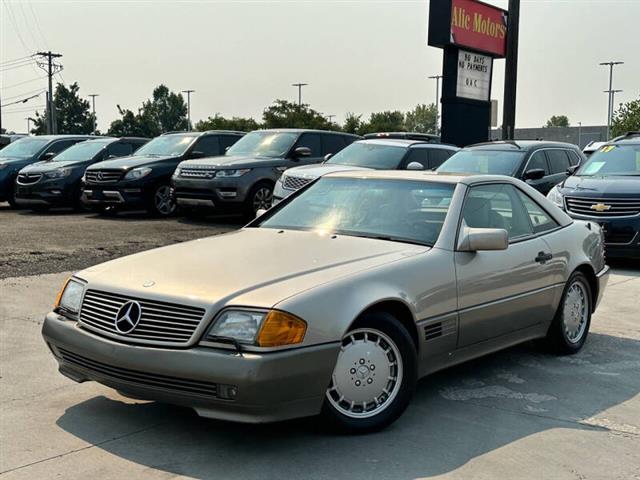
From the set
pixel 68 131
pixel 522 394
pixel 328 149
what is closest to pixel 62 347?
pixel 522 394

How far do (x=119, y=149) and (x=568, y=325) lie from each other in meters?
13.9

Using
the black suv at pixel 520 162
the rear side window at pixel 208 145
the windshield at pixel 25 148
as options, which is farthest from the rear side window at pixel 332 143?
the windshield at pixel 25 148

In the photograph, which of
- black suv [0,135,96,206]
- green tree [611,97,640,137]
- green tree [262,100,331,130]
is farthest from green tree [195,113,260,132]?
black suv [0,135,96,206]

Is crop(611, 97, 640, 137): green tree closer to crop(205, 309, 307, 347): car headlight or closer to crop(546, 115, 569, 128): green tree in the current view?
crop(205, 309, 307, 347): car headlight

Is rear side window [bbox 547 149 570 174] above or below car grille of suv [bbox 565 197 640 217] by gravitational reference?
above

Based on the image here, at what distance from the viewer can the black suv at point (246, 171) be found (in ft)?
45.6

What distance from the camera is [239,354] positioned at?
3.67 meters

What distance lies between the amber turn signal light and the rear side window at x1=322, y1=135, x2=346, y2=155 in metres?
11.9

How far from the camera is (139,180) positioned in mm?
15023

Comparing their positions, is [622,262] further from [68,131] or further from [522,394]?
[68,131]

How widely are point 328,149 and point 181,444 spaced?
12.0 metres

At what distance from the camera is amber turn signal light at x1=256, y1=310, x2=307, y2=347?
3682 mm

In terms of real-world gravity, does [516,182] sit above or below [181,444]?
above

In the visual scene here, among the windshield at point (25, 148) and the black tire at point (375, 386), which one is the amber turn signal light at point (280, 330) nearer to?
the black tire at point (375, 386)
